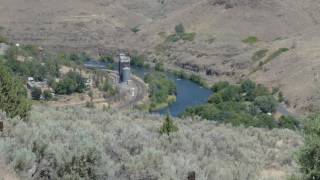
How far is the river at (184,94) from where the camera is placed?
11059 centimetres

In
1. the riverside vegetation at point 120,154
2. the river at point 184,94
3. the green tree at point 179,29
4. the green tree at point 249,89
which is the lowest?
A: the river at point 184,94

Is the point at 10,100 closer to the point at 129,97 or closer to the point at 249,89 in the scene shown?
the point at 129,97

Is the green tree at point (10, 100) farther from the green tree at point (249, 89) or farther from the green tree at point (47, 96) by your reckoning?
the green tree at point (249, 89)

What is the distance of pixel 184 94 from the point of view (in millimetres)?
124750

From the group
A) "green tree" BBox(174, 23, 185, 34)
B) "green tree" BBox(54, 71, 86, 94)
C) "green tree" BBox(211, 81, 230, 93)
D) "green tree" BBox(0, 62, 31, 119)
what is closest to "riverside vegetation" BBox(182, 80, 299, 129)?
"green tree" BBox(211, 81, 230, 93)

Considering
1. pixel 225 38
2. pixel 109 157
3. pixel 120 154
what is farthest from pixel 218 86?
pixel 109 157

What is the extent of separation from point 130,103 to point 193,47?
60.4 meters

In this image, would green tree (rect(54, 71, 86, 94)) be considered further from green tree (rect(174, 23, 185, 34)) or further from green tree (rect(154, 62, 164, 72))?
green tree (rect(174, 23, 185, 34))

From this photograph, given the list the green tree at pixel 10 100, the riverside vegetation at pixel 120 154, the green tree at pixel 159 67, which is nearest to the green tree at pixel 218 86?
the green tree at pixel 159 67

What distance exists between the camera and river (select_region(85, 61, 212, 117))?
110588 millimetres

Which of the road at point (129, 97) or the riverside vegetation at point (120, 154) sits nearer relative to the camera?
the riverside vegetation at point (120, 154)

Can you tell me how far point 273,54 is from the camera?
140125 millimetres

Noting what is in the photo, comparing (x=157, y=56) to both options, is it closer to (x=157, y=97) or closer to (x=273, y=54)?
(x=273, y=54)

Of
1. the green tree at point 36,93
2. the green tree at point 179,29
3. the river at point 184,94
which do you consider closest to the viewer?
the green tree at point 36,93
